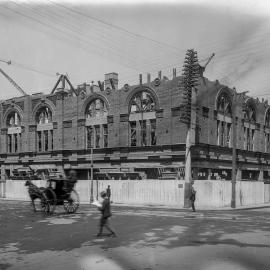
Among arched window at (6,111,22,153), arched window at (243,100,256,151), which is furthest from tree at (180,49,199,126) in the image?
arched window at (6,111,22,153)

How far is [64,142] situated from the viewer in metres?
46.8

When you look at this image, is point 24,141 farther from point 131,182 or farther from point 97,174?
point 131,182

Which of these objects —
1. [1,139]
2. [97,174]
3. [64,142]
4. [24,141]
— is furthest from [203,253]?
[1,139]

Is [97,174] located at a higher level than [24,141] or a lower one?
lower

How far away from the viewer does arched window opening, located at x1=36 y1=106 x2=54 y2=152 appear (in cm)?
4844

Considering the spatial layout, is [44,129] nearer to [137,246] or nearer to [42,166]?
[42,166]

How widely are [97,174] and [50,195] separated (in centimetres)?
1944

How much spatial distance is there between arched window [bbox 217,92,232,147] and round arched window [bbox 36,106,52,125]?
18166mm

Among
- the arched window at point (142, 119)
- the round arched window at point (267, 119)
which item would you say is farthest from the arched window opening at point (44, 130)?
the round arched window at point (267, 119)

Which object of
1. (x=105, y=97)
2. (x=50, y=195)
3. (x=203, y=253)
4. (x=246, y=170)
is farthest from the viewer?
(x=246, y=170)

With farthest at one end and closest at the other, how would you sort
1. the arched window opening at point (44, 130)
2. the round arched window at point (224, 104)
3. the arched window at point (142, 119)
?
the arched window opening at point (44, 130)
the round arched window at point (224, 104)
the arched window at point (142, 119)

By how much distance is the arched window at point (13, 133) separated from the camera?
5144 centimetres

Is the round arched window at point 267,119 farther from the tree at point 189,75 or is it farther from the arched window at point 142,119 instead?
the tree at point 189,75

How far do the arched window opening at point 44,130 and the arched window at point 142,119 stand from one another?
35.1 ft
